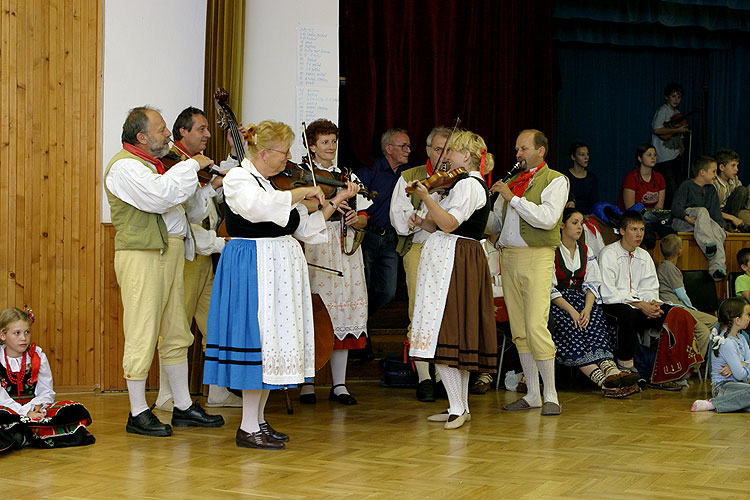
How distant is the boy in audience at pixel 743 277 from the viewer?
22.2 feet

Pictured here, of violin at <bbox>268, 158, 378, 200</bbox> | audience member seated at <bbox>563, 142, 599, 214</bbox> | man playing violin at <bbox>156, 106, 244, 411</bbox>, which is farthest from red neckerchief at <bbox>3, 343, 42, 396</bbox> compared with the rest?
audience member seated at <bbox>563, 142, 599, 214</bbox>

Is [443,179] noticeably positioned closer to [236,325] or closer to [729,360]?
[236,325]

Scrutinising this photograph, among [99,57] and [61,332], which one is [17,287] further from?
[99,57]

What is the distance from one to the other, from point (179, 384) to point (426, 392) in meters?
1.54

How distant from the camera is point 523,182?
5.19 meters

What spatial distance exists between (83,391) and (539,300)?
2.82 m

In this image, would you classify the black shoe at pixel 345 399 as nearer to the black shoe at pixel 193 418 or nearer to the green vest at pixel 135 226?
the black shoe at pixel 193 418

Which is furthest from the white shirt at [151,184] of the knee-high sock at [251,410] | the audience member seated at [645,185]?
the audience member seated at [645,185]

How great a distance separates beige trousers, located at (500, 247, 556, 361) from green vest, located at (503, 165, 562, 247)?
56mm

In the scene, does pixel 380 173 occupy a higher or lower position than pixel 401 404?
higher

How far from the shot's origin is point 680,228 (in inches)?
286

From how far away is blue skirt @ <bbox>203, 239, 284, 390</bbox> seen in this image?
155 inches

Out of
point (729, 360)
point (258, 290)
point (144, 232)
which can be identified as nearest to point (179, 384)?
point (144, 232)

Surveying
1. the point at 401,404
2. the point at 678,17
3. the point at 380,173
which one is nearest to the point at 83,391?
the point at 401,404
